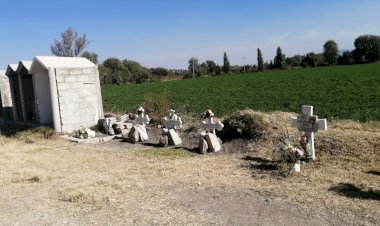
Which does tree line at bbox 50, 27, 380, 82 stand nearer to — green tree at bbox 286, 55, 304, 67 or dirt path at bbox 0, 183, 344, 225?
green tree at bbox 286, 55, 304, 67

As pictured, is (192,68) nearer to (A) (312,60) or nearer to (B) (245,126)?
(A) (312,60)

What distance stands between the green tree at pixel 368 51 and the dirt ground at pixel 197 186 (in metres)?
85.5

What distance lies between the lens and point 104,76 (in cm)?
7306

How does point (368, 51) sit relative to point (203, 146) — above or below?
above

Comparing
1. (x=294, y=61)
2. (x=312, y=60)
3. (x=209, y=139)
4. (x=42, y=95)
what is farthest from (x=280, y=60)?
(x=209, y=139)

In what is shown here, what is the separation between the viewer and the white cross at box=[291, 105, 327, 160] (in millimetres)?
7434

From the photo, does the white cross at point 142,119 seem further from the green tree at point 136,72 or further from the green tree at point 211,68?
the green tree at point 211,68

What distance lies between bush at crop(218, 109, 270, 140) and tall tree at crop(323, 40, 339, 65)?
269 feet

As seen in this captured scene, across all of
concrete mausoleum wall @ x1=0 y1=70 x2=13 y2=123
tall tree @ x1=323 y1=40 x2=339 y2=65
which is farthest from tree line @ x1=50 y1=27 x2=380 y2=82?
concrete mausoleum wall @ x1=0 y1=70 x2=13 y2=123

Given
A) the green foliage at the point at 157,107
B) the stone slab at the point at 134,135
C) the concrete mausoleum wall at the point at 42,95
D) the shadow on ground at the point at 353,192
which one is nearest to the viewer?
the shadow on ground at the point at 353,192

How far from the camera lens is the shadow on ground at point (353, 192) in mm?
5409

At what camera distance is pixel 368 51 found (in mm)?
86938

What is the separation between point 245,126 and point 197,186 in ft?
11.2

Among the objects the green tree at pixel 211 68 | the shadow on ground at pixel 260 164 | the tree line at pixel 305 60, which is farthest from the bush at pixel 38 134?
the green tree at pixel 211 68
